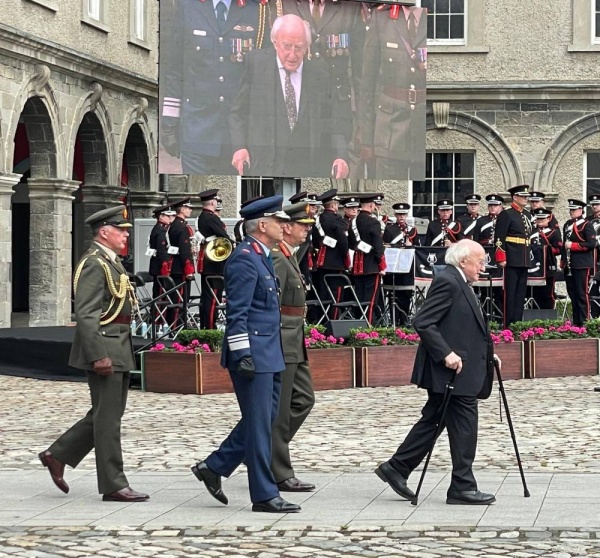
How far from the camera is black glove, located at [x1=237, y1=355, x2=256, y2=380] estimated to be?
29.6 feet

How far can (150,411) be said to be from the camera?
1471 cm

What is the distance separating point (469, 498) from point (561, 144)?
2137 centimetres

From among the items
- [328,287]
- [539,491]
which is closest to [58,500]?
[539,491]

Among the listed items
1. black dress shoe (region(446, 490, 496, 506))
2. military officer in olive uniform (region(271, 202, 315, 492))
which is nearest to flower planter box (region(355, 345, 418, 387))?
military officer in olive uniform (region(271, 202, 315, 492))

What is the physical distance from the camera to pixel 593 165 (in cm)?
3006

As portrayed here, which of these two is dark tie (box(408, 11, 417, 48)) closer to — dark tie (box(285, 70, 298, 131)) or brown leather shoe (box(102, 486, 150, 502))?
dark tie (box(285, 70, 298, 131))

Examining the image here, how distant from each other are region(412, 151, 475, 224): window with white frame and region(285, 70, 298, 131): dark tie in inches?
303

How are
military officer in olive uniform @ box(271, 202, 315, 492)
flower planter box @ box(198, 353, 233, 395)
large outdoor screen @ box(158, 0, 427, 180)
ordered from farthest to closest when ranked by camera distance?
large outdoor screen @ box(158, 0, 427, 180)
flower planter box @ box(198, 353, 233, 395)
military officer in olive uniform @ box(271, 202, 315, 492)

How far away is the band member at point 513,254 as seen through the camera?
20312 mm

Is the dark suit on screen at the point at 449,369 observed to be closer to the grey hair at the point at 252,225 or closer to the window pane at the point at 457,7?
the grey hair at the point at 252,225

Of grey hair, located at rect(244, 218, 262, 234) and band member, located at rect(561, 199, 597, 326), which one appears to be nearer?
grey hair, located at rect(244, 218, 262, 234)

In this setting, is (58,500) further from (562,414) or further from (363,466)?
(562,414)

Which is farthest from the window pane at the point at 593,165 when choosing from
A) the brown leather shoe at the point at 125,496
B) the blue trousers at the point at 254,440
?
the brown leather shoe at the point at 125,496

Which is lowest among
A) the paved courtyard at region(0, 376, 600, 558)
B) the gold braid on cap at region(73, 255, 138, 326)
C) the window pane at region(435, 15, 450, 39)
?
the paved courtyard at region(0, 376, 600, 558)
